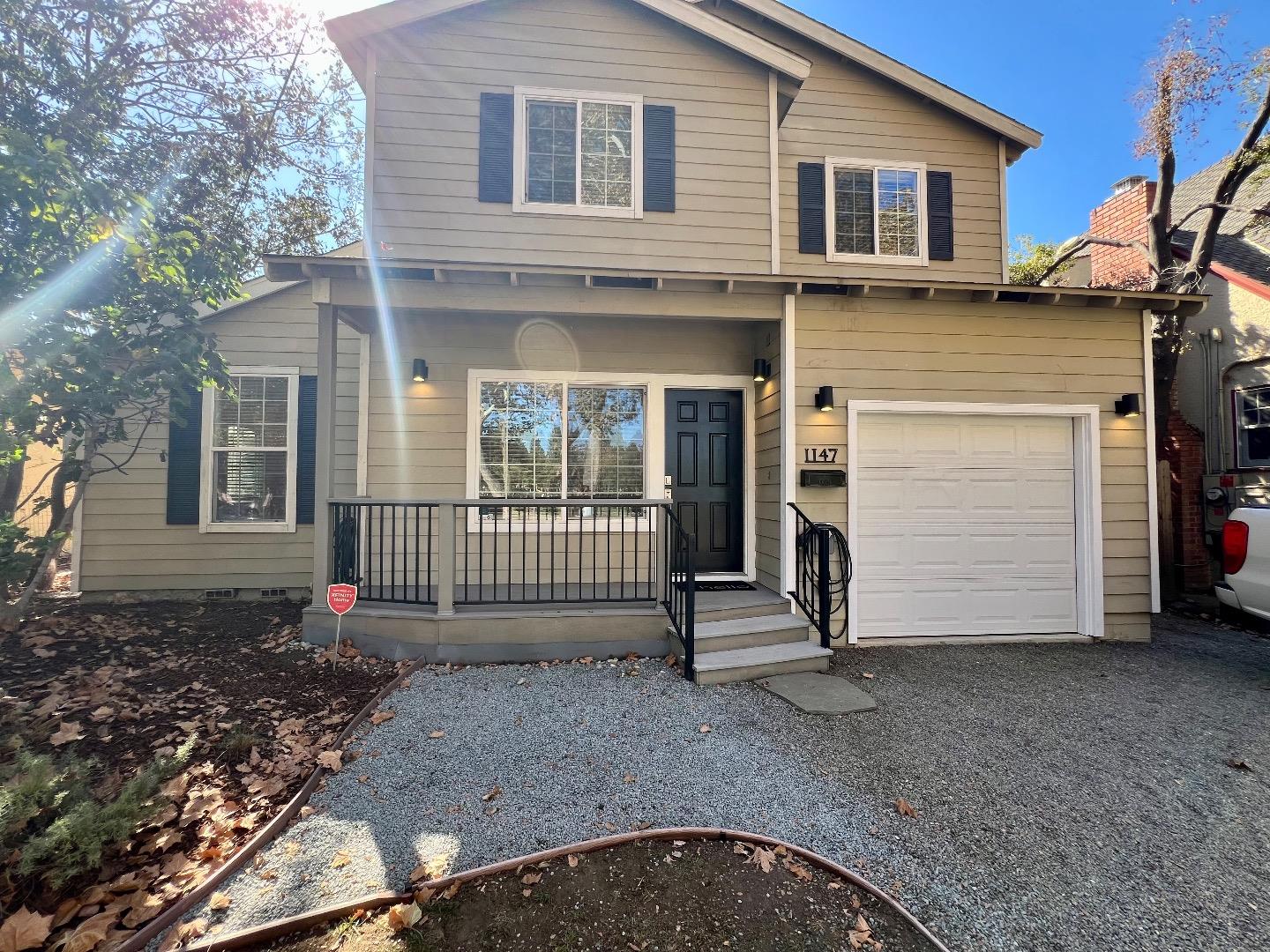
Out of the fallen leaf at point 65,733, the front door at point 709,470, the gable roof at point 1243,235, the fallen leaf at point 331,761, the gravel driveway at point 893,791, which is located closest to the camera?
the gravel driveway at point 893,791

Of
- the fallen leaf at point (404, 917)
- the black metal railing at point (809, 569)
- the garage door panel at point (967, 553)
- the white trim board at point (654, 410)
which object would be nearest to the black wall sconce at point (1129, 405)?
the garage door panel at point (967, 553)

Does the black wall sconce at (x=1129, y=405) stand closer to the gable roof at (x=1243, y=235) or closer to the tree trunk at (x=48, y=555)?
the gable roof at (x=1243, y=235)

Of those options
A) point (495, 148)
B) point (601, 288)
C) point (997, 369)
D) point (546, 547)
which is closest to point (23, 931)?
point (546, 547)

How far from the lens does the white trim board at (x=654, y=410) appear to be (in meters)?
5.74

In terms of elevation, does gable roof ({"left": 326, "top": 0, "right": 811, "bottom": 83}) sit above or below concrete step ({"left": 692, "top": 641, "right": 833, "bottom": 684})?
above

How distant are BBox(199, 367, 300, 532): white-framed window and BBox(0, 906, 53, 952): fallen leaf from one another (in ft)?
16.4

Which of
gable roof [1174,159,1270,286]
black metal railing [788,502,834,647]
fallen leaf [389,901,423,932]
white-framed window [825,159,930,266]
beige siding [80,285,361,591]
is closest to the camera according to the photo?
fallen leaf [389,901,423,932]

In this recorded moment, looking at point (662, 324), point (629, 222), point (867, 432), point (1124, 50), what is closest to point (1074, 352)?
point (867, 432)

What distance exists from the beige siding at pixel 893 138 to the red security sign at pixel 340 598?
5820 mm

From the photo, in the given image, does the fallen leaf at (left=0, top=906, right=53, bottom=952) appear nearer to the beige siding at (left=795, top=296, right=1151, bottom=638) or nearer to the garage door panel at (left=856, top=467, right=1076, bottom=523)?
the beige siding at (left=795, top=296, right=1151, bottom=638)

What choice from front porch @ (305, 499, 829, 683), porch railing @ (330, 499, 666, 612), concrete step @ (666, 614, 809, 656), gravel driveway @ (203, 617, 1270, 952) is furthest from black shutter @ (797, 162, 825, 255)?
gravel driveway @ (203, 617, 1270, 952)

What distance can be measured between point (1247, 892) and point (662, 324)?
5.30 m

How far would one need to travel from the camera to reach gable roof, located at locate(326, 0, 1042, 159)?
532 centimetres

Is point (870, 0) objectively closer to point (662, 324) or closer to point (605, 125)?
point (605, 125)
